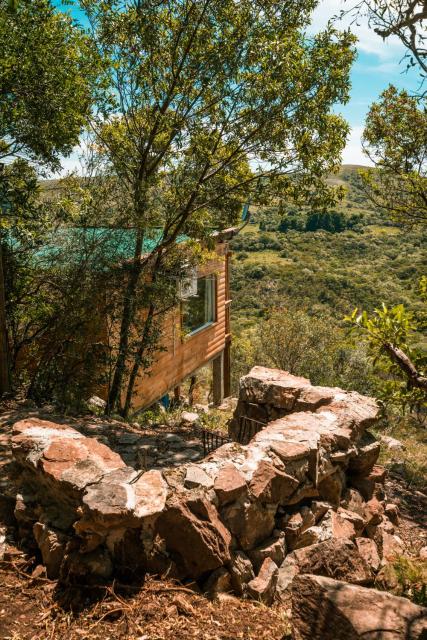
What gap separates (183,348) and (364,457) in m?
8.60

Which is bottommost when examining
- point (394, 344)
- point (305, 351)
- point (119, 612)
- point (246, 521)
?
point (305, 351)

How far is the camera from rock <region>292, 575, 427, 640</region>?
2.85 m

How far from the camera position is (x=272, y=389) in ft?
25.0

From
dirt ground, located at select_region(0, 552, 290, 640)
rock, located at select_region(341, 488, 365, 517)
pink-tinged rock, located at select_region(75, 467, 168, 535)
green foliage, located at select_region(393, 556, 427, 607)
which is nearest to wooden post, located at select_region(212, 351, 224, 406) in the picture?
rock, located at select_region(341, 488, 365, 517)

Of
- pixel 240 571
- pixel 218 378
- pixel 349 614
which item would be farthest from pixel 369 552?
pixel 218 378

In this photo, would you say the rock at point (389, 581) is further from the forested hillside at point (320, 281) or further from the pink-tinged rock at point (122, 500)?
the forested hillside at point (320, 281)

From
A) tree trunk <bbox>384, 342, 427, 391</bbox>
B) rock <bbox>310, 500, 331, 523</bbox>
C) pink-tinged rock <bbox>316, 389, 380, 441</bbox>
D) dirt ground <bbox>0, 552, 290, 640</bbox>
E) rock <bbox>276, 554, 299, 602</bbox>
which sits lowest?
rock <bbox>276, 554, 299, 602</bbox>

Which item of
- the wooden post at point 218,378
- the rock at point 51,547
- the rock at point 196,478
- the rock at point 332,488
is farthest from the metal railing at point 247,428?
the wooden post at point 218,378

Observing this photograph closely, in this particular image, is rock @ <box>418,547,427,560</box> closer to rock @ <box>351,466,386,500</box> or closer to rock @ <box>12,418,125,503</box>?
rock @ <box>351,466,386,500</box>

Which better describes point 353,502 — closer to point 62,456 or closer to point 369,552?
point 369,552

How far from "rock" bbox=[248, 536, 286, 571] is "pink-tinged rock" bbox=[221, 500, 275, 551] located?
0.06m

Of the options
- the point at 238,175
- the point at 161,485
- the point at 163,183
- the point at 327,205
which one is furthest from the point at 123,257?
the point at 161,485

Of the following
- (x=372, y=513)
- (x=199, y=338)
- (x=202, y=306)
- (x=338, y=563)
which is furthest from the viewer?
(x=202, y=306)

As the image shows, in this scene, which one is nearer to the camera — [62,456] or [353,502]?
[62,456]
